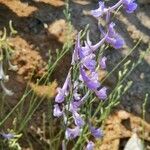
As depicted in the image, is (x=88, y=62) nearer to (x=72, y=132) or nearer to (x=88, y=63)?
(x=88, y=63)

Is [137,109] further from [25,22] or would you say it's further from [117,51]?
[25,22]

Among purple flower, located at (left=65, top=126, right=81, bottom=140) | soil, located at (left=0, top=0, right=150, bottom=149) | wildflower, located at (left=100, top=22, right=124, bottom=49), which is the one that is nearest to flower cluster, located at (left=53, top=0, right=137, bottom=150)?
wildflower, located at (left=100, top=22, right=124, bottom=49)

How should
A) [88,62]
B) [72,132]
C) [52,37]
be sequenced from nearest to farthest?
[88,62] → [72,132] → [52,37]

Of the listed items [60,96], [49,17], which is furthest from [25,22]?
[60,96]

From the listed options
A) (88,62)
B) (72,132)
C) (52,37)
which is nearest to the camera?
(88,62)

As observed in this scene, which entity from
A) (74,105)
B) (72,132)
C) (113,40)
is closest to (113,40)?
(113,40)

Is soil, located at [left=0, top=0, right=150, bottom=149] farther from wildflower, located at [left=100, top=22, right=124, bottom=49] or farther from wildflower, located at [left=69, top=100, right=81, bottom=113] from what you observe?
wildflower, located at [left=100, top=22, right=124, bottom=49]

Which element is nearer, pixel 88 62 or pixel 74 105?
pixel 88 62

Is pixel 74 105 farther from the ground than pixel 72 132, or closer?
farther from the ground

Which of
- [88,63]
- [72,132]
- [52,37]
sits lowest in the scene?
[72,132]

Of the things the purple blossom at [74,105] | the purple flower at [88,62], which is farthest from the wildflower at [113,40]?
the purple blossom at [74,105]
